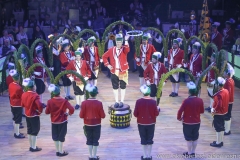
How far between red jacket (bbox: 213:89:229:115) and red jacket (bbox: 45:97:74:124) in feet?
10.4

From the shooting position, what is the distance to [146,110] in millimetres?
9672

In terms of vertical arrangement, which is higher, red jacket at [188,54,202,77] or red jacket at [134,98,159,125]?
red jacket at [188,54,202,77]

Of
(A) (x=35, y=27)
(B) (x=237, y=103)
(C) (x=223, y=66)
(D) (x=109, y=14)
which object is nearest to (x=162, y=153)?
(C) (x=223, y=66)

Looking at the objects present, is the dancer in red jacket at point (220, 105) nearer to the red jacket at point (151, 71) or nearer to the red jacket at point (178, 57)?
the red jacket at point (151, 71)

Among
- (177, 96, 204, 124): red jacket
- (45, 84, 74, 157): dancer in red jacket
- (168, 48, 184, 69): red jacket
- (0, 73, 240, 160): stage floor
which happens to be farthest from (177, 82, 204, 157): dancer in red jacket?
(168, 48, 184, 69): red jacket

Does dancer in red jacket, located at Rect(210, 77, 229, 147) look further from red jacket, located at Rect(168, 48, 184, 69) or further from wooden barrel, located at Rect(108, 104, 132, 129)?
red jacket, located at Rect(168, 48, 184, 69)

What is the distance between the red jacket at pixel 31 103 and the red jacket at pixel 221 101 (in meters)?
3.82

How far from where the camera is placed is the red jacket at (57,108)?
9.85 meters

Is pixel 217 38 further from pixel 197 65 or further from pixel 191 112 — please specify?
pixel 191 112

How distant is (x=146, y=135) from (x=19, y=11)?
12006 mm

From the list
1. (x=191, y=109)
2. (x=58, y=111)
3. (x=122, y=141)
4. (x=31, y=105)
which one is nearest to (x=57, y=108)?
(x=58, y=111)

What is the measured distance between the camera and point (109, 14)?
21047 millimetres

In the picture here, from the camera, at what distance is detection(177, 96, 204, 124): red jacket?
9.74 metres

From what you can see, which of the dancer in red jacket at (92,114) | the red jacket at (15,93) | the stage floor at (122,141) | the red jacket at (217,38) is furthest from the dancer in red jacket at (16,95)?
the red jacket at (217,38)
